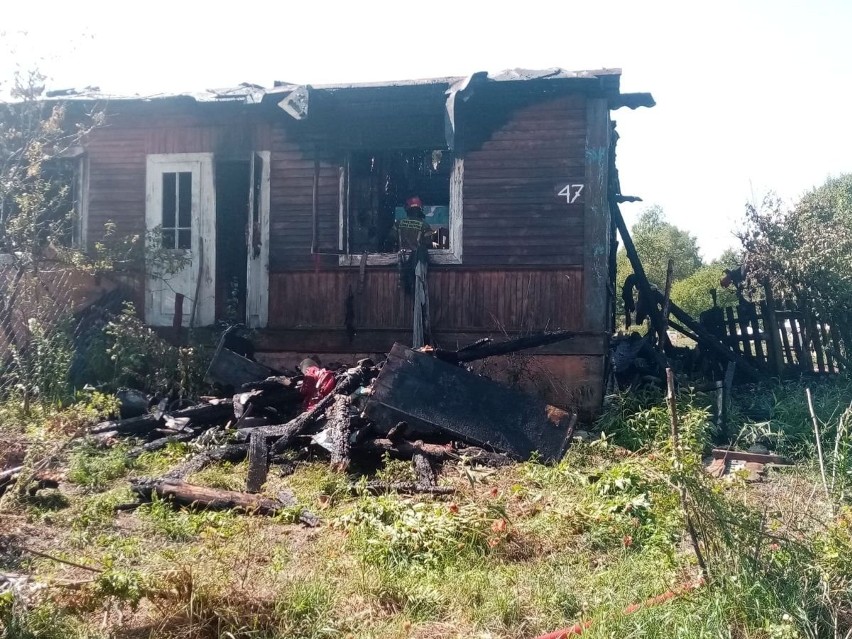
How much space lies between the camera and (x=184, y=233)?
1059 cm

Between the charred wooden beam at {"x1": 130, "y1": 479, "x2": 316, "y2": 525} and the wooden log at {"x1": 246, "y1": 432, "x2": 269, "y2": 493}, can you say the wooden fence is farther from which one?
the charred wooden beam at {"x1": 130, "y1": 479, "x2": 316, "y2": 525}

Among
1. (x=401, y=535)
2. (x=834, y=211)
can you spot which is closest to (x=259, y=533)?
(x=401, y=535)

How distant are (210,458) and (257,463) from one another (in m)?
0.63

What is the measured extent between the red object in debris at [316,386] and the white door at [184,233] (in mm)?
2915

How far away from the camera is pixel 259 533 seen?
4.97m

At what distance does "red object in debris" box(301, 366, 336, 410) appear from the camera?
7.98 metres

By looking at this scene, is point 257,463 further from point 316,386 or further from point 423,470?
point 316,386

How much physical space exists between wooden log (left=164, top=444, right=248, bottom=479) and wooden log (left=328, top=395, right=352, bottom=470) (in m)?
0.88

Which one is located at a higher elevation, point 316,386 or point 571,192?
point 571,192

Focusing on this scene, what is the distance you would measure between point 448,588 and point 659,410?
4557 mm

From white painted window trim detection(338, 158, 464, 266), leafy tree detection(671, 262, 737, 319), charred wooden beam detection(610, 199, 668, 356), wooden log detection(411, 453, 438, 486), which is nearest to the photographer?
wooden log detection(411, 453, 438, 486)

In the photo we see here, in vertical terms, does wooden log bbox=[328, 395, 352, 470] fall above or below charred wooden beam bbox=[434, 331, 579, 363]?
below

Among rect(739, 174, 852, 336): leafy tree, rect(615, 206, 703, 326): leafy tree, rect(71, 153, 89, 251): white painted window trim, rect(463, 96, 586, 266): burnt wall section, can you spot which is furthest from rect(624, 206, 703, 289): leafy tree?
rect(71, 153, 89, 251): white painted window trim

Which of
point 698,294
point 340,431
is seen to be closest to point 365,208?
point 340,431
